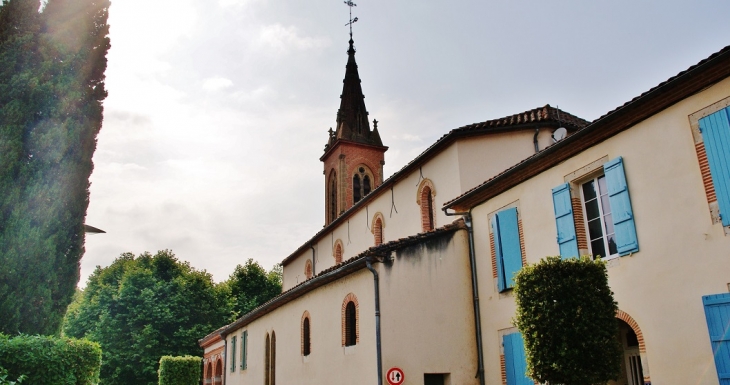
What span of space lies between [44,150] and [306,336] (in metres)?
9.04

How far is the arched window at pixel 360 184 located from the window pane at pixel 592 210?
2472 centimetres

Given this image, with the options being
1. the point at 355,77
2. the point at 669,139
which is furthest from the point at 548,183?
the point at 355,77

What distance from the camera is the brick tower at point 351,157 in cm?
3575

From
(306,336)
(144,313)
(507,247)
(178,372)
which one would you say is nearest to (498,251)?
(507,247)

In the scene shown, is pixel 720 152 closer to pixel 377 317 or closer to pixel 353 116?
pixel 377 317

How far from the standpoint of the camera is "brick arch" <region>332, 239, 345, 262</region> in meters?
25.6

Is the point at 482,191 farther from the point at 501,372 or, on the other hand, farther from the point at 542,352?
the point at 542,352

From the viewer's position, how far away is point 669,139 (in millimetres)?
9469

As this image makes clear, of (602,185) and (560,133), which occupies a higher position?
(560,133)

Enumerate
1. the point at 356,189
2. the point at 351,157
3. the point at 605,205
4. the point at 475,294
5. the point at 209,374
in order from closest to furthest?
the point at 605,205
the point at 475,294
the point at 209,374
the point at 356,189
the point at 351,157

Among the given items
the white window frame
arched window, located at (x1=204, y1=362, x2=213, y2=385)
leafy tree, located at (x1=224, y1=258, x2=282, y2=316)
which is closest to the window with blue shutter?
the white window frame

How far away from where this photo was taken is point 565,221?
11.3 metres

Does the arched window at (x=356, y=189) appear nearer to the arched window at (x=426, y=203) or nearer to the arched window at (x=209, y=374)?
the arched window at (x=209, y=374)

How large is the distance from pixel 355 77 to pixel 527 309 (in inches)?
1259
